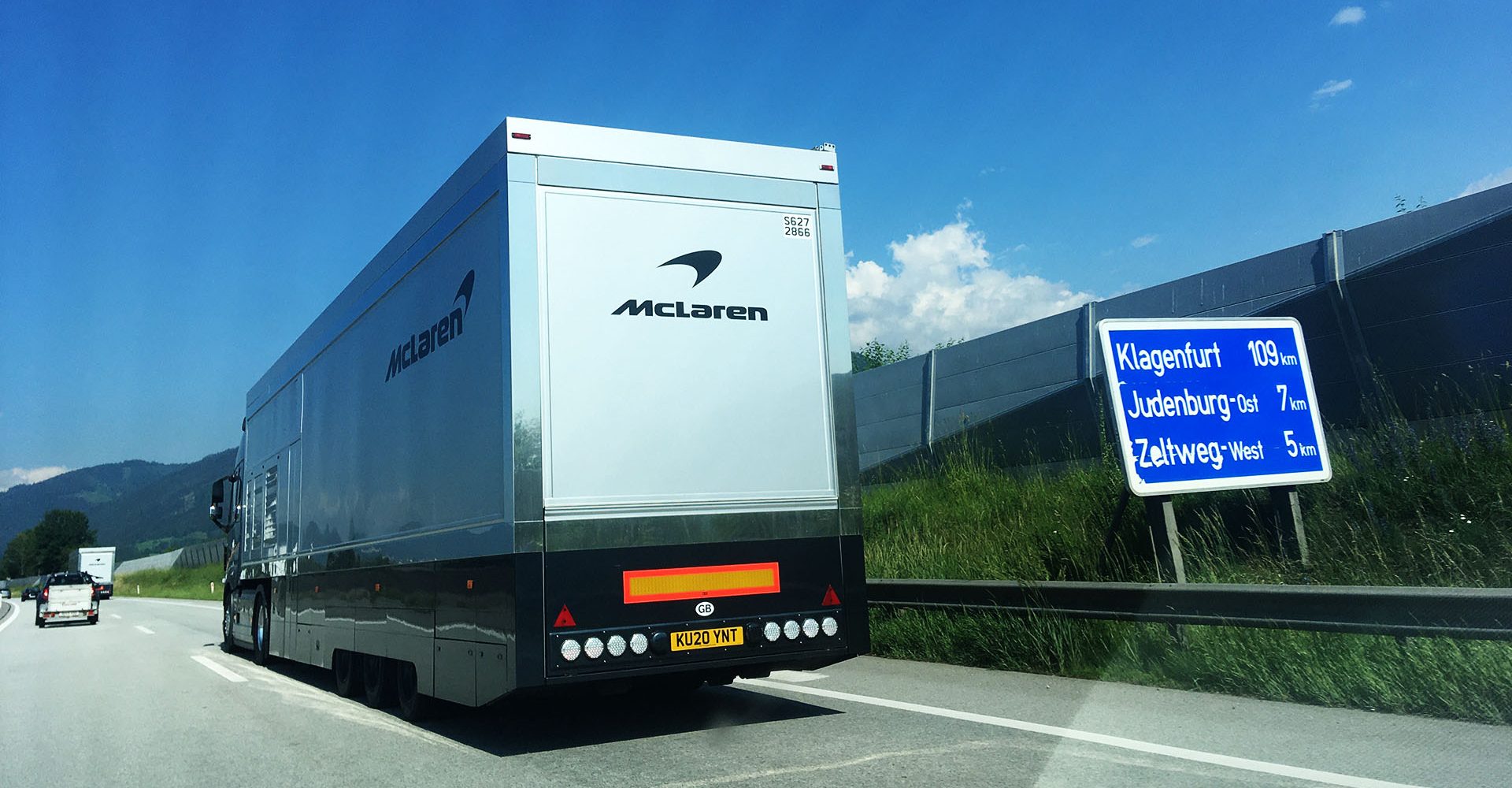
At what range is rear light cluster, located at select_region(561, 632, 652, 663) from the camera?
610 centimetres

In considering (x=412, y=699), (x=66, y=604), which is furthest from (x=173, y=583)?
(x=412, y=699)

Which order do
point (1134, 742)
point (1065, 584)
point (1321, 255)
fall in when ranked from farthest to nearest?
point (1321, 255) → point (1065, 584) → point (1134, 742)

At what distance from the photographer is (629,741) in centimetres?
694

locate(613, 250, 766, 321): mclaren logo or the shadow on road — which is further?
the shadow on road

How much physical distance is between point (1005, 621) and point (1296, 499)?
2580 mm

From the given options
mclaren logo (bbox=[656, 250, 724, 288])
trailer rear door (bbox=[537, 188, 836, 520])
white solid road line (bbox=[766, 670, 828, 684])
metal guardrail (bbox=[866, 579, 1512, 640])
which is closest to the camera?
metal guardrail (bbox=[866, 579, 1512, 640])

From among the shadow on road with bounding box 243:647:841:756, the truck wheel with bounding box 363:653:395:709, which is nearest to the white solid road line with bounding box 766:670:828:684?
the shadow on road with bounding box 243:647:841:756

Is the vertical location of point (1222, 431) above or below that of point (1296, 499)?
above

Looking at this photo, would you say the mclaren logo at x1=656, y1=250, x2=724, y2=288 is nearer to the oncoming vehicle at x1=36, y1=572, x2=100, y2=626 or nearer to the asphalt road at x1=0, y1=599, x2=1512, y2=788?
the asphalt road at x1=0, y1=599, x2=1512, y2=788

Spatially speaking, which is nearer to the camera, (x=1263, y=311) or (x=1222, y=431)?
(x=1222, y=431)

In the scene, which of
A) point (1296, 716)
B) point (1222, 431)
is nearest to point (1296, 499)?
point (1222, 431)

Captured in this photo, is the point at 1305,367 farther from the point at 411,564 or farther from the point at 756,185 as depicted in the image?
the point at 411,564

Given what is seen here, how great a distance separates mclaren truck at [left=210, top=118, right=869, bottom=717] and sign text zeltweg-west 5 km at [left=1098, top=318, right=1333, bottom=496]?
321cm

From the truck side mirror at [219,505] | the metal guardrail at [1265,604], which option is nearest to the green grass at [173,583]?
the truck side mirror at [219,505]
